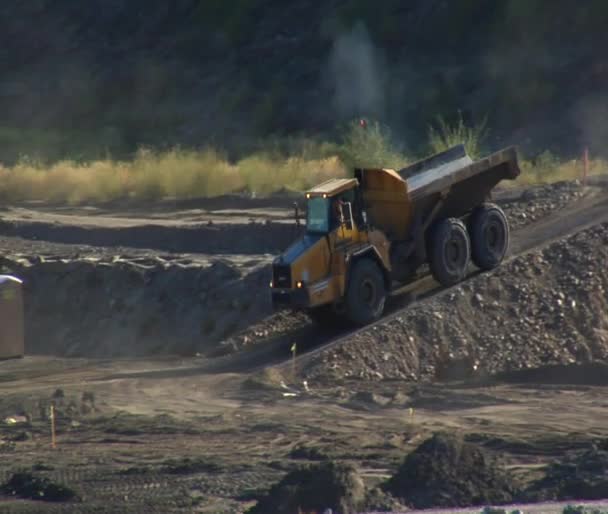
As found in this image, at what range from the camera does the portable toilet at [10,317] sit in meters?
16.2

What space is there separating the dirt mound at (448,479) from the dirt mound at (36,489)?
3.12 m

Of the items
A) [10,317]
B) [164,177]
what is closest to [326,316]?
[10,317]

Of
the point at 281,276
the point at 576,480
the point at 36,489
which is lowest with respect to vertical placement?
the point at 576,480

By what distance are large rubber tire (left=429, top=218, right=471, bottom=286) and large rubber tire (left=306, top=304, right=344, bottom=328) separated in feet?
5.31


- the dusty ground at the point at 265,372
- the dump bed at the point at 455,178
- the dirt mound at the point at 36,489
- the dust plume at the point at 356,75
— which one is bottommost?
the dirt mound at the point at 36,489

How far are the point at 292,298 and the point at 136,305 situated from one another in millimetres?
5556

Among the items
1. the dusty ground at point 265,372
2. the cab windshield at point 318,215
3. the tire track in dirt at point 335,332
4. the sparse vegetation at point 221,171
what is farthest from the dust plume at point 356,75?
the cab windshield at point 318,215

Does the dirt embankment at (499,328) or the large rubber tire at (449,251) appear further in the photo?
the large rubber tire at (449,251)

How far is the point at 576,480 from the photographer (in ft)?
41.0

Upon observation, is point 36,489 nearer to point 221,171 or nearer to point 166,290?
point 166,290

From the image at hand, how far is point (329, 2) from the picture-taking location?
55688 millimetres

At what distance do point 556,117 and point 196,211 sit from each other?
1360 cm

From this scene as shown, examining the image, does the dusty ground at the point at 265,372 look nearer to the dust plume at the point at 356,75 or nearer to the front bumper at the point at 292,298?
the front bumper at the point at 292,298

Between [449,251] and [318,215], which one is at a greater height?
[318,215]
